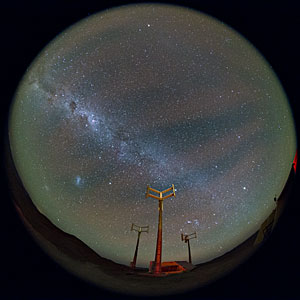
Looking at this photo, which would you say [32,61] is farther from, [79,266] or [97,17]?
[79,266]

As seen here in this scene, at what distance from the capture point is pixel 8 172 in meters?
3.00

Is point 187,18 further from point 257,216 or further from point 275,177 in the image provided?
point 257,216

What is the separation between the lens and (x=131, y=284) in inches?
117

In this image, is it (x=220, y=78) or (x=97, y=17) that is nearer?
(x=97, y=17)

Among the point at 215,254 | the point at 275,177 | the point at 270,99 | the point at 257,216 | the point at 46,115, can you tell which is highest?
the point at 270,99

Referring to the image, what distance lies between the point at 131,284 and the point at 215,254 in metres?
0.68

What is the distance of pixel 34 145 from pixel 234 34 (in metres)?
1.79

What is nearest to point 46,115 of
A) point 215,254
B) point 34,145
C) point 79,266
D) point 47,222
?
point 34,145

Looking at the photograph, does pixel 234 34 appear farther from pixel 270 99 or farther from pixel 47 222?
pixel 47 222

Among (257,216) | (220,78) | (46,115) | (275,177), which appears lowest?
(257,216)

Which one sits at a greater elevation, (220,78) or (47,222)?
(220,78)

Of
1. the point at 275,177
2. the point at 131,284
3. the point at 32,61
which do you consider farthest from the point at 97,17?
the point at 131,284

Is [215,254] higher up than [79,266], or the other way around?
[215,254]

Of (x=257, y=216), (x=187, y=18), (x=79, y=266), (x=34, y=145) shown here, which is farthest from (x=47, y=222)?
(x=187, y=18)
